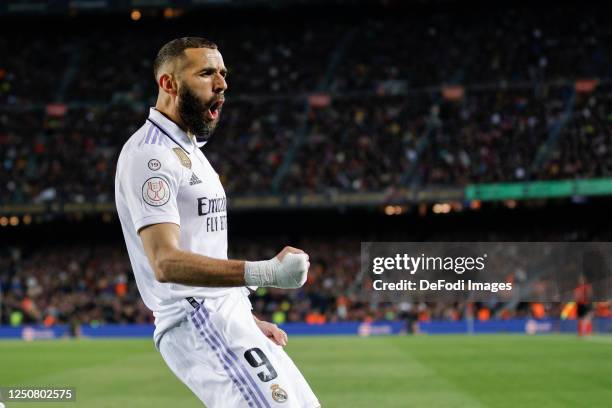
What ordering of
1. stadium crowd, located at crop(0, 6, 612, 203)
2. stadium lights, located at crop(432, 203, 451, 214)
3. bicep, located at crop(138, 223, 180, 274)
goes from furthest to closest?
stadium lights, located at crop(432, 203, 451, 214) < stadium crowd, located at crop(0, 6, 612, 203) < bicep, located at crop(138, 223, 180, 274)

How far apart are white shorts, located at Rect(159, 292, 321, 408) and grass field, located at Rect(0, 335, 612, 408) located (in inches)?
312

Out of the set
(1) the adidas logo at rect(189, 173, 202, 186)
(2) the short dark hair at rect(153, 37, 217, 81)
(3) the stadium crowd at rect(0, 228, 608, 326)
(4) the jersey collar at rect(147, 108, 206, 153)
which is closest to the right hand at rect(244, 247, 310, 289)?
(1) the adidas logo at rect(189, 173, 202, 186)

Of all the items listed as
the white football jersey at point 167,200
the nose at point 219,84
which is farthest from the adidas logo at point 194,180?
the nose at point 219,84

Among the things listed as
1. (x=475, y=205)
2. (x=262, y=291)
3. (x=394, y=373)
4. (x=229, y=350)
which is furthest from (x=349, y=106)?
(x=229, y=350)

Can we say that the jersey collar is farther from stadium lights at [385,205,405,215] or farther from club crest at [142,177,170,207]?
stadium lights at [385,205,405,215]

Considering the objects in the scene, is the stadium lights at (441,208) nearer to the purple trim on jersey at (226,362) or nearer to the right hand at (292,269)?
the purple trim on jersey at (226,362)

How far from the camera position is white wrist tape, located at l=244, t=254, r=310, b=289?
369cm

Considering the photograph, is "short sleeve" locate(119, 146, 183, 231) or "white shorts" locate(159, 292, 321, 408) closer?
"short sleeve" locate(119, 146, 183, 231)

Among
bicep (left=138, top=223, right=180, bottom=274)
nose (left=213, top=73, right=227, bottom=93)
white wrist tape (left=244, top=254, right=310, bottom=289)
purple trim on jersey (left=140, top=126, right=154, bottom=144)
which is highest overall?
nose (left=213, top=73, right=227, bottom=93)

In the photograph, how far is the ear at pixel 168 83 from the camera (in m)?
4.21

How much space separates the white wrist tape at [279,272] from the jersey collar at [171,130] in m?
0.85

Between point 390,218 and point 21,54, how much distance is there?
2353 cm

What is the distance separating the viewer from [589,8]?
43.1m

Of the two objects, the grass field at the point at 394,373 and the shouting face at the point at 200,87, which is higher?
the shouting face at the point at 200,87
